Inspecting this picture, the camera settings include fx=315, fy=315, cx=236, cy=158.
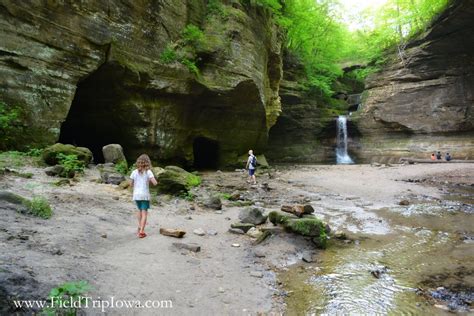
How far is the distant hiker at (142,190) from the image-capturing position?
5.58m

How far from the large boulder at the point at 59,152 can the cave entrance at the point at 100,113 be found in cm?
435

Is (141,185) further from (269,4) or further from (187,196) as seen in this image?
(269,4)

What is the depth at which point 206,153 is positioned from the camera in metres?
24.5

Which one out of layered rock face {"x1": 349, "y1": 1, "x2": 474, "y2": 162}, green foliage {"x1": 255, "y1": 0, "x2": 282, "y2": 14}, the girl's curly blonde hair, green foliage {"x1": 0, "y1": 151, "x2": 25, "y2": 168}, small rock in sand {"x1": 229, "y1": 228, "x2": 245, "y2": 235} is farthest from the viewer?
layered rock face {"x1": 349, "y1": 1, "x2": 474, "y2": 162}

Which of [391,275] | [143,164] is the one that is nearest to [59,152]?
[143,164]

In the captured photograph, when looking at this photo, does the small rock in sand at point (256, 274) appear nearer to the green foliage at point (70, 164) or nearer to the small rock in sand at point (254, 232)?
the small rock in sand at point (254, 232)

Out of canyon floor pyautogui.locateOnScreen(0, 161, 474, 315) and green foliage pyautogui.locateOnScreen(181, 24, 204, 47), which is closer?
canyon floor pyautogui.locateOnScreen(0, 161, 474, 315)

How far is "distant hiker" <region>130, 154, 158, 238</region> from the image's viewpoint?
5.58m

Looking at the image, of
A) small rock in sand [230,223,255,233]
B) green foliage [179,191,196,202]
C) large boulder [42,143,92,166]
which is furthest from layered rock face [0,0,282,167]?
small rock in sand [230,223,255,233]

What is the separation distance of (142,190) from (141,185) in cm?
9

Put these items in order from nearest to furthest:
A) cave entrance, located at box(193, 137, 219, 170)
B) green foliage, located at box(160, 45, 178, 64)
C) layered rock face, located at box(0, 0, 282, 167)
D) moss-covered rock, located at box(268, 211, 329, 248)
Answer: moss-covered rock, located at box(268, 211, 329, 248)
layered rock face, located at box(0, 0, 282, 167)
green foliage, located at box(160, 45, 178, 64)
cave entrance, located at box(193, 137, 219, 170)

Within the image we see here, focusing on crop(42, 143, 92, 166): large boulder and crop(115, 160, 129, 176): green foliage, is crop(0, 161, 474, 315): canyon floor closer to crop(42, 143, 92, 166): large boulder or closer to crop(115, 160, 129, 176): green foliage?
crop(42, 143, 92, 166): large boulder

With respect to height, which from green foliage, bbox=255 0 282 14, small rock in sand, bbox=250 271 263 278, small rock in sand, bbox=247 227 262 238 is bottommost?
small rock in sand, bbox=250 271 263 278

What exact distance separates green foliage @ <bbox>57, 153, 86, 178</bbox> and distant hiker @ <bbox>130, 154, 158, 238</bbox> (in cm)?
411
